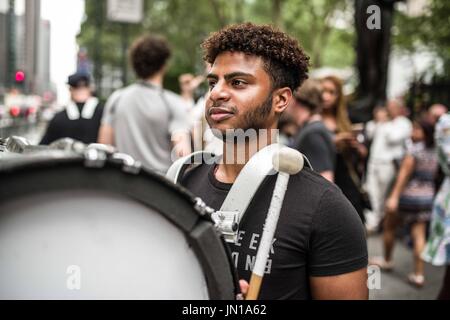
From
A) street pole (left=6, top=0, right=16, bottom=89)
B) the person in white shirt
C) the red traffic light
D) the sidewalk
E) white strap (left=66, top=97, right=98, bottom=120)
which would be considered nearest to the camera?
white strap (left=66, top=97, right=98, bottom=120)

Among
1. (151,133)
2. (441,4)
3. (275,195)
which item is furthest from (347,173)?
(441,4)

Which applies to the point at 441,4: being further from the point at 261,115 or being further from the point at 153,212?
the point at 153,212

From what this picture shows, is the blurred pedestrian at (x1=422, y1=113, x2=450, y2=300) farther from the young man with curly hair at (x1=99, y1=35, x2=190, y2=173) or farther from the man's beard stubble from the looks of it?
the man's beard stubble

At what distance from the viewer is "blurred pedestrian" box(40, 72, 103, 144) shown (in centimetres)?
469

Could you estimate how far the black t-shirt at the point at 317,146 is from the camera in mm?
3830

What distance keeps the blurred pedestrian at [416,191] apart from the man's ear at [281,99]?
15.2ft

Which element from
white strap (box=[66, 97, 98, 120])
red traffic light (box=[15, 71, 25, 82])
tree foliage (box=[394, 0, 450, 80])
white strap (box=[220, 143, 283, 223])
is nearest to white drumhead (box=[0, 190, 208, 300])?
white strap (box=[220, 143, 283, 223])

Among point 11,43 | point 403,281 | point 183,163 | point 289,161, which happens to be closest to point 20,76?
point 11,43

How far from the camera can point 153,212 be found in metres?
1.11

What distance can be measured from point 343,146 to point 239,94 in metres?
2.84

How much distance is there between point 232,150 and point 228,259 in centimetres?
69

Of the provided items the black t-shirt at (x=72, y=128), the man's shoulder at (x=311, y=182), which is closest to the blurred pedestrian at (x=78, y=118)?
the black t-shirt at (x=72, y=128)

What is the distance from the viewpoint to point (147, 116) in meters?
4.09

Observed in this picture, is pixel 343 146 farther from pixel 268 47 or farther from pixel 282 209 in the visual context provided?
pixel 282 209
